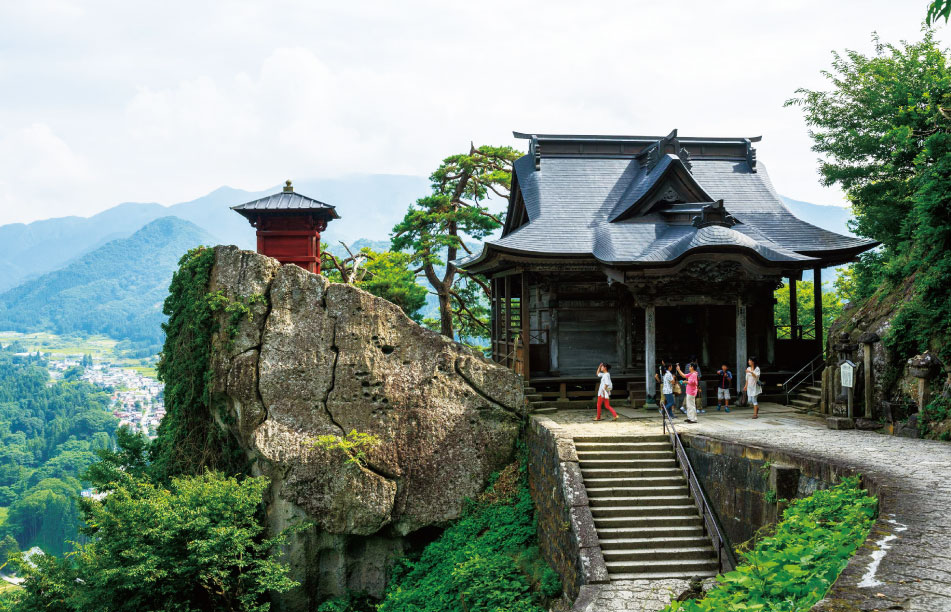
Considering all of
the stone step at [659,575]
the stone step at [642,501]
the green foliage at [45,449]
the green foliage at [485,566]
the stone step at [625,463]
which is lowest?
the green foliage at [45,449]

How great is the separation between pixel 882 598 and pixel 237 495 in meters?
12.0

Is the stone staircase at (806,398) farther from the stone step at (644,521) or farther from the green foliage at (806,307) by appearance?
the green foliage at (806,307)

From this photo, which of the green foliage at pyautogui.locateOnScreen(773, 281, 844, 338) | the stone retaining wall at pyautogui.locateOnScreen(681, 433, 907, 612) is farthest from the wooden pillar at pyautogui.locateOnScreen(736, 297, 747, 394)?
the green foliage at pyautogui.locateOnScreen(773, 281, 844, 338)

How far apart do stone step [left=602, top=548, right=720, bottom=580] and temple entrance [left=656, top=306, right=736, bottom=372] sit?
9349mm

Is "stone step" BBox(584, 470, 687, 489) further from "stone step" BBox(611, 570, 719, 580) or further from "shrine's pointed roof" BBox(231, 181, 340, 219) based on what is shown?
"shrine's pointed roof" BBox(231, 181, 340, 219)

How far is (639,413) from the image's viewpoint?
1628cm

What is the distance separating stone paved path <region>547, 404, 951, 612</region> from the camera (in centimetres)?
502

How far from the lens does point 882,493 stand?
7656 mm

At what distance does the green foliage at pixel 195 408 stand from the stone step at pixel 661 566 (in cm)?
958

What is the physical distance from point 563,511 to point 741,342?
8190 mm

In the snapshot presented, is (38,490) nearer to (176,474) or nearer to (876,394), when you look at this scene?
(176,474)

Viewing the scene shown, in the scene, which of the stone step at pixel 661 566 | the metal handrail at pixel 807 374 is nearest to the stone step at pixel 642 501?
the stone step at pixel 661 566

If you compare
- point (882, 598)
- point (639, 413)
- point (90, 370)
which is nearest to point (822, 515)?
point (882, 598)

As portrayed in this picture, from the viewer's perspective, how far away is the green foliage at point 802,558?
5816 mm
